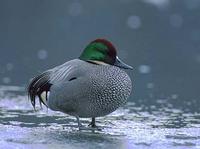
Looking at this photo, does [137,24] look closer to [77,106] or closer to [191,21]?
[191,21]

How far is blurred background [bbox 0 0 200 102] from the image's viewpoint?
11.1m

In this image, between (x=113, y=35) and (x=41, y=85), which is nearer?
(x=41, y=85)

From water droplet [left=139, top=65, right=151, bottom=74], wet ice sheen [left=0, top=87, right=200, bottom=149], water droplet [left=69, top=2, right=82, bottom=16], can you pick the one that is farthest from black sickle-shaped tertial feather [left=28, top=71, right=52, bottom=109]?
water droplet [left=69, top=2, right=82, bottom=16]

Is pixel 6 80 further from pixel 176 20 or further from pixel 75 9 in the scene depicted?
pixel 75 9

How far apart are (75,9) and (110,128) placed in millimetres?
10890

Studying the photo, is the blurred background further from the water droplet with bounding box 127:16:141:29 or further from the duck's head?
the duck's head

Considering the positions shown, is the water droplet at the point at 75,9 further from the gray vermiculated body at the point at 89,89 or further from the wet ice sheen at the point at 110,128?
the gray vermiculated body at the point at 89,89

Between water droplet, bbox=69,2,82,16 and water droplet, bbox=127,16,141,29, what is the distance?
1218 millimetres

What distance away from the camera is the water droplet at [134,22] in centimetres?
1597

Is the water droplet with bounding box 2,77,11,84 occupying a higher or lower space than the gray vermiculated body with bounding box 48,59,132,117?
higher

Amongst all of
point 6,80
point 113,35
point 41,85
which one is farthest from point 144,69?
point 41,85

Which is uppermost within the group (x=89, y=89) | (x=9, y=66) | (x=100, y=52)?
(x=9, y=66)

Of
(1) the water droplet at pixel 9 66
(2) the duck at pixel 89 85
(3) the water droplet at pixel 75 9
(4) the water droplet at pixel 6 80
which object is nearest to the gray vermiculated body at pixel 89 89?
(2) the duck at pixel 89 85

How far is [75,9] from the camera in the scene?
663 inches
